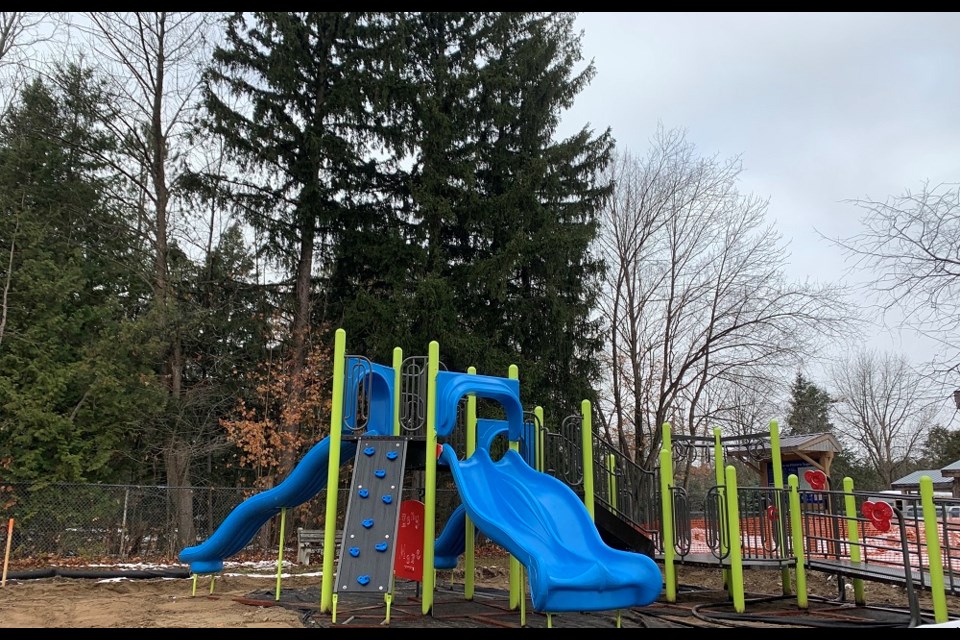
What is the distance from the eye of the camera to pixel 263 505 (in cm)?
920

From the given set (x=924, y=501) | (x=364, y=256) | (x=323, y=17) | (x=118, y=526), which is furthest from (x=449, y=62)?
(x=924, y=501)

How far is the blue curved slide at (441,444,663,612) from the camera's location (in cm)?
627

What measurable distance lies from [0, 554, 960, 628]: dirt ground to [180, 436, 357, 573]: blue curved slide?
0.56 meters

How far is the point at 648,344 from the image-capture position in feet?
61.1

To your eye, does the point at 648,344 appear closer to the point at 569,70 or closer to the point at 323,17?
the point at 569,70

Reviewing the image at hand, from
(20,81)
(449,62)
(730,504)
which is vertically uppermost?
(449,62)

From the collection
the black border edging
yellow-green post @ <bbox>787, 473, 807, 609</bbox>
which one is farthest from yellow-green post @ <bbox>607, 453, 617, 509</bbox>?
the black border edging

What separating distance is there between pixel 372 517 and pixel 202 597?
4.08 m

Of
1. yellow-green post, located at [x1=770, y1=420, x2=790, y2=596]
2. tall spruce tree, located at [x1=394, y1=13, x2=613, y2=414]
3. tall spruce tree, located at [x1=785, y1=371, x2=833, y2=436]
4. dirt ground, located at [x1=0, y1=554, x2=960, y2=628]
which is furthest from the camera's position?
tall spruce tree, located at [x1=785, y1=371, x2=833, y2=436]

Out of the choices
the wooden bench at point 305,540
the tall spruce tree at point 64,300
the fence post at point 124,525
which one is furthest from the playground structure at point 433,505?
the tall spruce tree at point 64,300

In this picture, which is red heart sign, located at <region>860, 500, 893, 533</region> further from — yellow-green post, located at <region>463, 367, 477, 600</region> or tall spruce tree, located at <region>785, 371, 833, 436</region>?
tall spruce tree, located at <region>785, 371, 833, 436</region>

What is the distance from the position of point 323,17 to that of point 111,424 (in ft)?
38.2

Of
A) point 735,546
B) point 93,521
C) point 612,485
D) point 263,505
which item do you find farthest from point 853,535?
point 93,521
